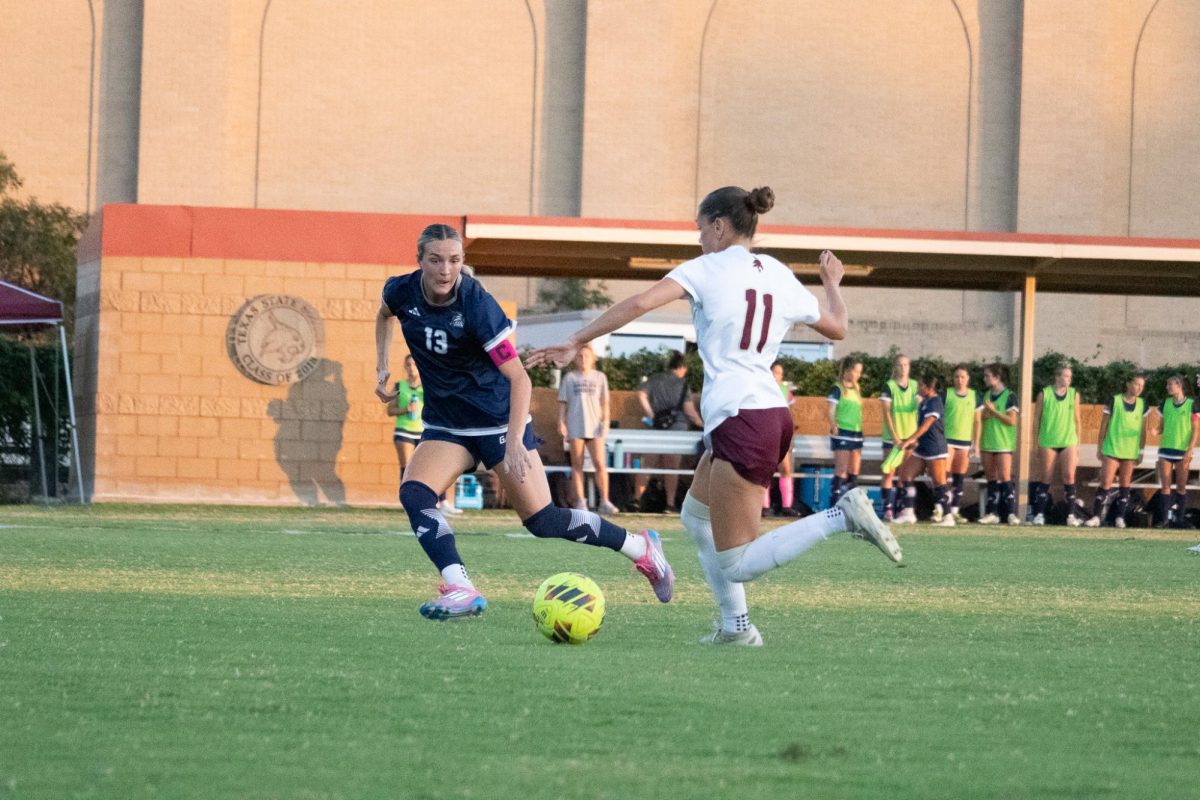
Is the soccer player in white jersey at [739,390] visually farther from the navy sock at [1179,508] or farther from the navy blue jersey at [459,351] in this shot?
the navy sock at [1179,508]

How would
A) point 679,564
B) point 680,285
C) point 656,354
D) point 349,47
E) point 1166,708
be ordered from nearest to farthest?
point 1166,708 < point 680,285 < point 679,564 < point 656,354 < point 349,47

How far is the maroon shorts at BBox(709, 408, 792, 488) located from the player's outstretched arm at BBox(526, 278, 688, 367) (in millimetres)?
529

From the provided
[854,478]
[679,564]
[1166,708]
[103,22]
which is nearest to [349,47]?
[103,22]

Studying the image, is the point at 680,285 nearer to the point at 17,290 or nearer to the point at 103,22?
the point at 17,290

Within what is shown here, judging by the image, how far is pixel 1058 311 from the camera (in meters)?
40.1

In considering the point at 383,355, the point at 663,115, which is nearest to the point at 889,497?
the point at 383,355

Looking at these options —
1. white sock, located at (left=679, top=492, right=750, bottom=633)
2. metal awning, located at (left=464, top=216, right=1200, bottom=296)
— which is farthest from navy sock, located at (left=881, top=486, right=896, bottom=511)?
white sock, located at (left=679, top=492, right=750, bottom=633)

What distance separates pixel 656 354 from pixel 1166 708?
860 inches

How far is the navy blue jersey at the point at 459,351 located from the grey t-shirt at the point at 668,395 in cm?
1477

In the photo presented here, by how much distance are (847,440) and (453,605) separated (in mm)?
14914

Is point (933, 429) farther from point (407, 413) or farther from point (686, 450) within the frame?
point (407, 413)

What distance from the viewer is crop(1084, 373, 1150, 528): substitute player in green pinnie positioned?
22.2m

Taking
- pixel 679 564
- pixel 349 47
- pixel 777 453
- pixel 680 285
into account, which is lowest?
pixel 679 564

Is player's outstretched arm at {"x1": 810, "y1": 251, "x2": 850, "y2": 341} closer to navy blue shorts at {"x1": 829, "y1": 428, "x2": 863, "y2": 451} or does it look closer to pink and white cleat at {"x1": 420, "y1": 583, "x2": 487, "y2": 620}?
pink and white cleat at {"x1": 420, "y1": 583, "x2": 487, "y2": 620}
